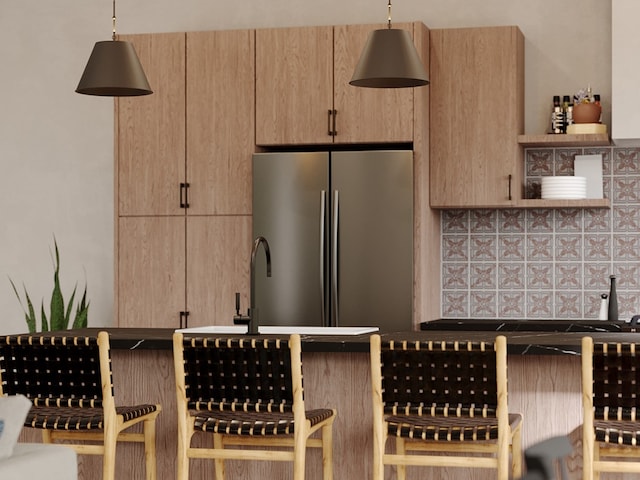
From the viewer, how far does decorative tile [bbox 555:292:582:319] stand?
19.2 feet

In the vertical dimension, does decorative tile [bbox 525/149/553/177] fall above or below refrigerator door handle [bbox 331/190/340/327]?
above

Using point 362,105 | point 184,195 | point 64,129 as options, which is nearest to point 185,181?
point 184,195

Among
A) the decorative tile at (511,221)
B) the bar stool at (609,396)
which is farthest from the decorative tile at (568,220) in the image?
the bar stool at (609,396)

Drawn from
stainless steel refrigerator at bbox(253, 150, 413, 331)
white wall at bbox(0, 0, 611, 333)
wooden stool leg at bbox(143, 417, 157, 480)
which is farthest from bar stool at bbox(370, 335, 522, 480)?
white wall at bbox(0, 0, 611, 333)

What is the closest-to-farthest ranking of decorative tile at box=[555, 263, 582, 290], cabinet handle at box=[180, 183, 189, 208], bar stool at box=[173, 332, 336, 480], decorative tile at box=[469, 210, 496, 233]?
bar stool at box=[173, 332, 336, 480]
cabinet handle at box=[180, 183, 189, 208]
decorative tile at box=[555, 263, 582, 290]
decorative tile at box=[469, 210, 496, 233]

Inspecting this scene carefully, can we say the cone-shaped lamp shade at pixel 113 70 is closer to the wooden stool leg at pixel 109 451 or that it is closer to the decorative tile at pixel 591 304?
the wooden stool leg at pixel 109 451

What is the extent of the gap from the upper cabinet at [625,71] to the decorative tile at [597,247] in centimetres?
68

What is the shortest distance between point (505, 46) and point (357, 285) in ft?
5.12

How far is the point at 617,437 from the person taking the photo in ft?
9.96

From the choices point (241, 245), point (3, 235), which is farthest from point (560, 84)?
point (3, 235)

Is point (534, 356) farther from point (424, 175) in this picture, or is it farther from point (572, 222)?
point (572, 222)

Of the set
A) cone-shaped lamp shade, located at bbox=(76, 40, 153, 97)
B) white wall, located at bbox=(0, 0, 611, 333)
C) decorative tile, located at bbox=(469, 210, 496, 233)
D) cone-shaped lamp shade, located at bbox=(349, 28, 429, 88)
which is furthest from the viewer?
white wall, located at bbox=(0, 0, 611, 333)

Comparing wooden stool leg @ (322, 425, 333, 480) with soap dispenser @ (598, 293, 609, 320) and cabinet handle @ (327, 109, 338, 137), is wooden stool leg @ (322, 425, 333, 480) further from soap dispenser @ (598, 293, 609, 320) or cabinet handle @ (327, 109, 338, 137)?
soap dispenser @ (598, 293, 609, 320)

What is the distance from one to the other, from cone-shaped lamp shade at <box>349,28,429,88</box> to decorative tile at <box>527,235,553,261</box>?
2259mm
